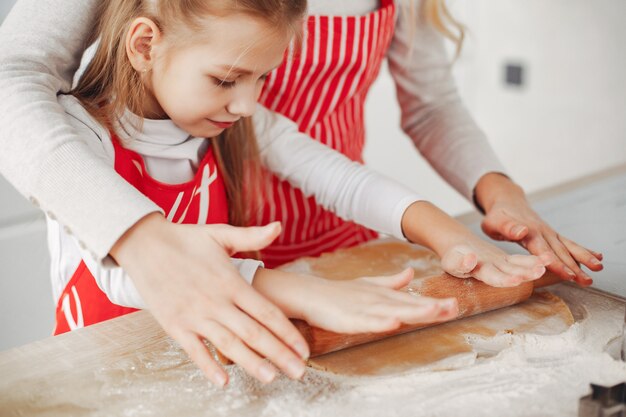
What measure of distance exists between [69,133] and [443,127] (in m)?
0.66

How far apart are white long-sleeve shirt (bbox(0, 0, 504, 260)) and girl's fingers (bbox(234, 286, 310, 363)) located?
12 centimetres

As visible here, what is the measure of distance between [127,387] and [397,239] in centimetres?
48

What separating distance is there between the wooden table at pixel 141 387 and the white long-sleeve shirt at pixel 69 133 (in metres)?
0.12

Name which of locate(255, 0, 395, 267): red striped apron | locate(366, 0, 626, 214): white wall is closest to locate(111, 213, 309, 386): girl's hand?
locate(255, 0, 395, 267): red striped apron

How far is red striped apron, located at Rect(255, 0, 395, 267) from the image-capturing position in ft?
3.48

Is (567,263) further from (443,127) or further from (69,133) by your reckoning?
(69,133)

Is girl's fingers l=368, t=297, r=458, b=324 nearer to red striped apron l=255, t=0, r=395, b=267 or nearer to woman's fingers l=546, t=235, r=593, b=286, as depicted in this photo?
woman's fingers l=546, t=235, r=593, b=286

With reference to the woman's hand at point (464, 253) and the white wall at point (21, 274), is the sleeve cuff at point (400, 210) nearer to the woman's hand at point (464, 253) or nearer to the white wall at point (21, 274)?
the woman's hand at point (464, 253)

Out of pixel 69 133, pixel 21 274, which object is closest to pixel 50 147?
pixel 69 133

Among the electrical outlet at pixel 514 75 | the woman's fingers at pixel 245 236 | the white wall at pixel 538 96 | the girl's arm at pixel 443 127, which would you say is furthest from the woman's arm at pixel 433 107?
the electrical outlet at pixel 514 75

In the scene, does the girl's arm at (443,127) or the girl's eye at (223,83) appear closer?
the girl's eye at (223,83)

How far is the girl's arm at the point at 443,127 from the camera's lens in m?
0.99

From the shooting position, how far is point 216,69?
2.57 feet

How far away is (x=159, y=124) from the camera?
0.88 meters
